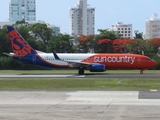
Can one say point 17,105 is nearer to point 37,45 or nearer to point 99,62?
point 99,62

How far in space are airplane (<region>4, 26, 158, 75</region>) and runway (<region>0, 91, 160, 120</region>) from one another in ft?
87.1

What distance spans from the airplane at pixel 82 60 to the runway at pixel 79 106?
26.5 m

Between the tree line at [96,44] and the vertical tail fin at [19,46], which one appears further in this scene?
the tree line at [96,44]

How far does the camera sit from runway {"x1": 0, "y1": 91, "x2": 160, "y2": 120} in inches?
747

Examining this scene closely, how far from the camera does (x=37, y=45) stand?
91125 millimetres

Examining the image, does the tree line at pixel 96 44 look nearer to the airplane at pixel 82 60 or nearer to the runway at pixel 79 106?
the airplane at pixel 82 60

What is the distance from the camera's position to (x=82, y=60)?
57875mm

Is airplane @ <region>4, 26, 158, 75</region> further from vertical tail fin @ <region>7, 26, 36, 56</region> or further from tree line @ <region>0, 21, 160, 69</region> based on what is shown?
tree line @ <region>0, 21, 160, 69</region>

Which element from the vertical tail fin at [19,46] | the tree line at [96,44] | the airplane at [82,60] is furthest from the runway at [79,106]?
the tree line at [96,44]

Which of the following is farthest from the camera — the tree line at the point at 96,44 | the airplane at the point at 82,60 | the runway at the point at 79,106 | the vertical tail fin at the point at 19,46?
the tree line at the point at 96,44

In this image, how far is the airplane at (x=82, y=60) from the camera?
186 feet

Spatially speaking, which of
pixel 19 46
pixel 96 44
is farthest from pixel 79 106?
pixel 96 44

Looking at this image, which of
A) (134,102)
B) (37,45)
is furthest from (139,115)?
(37,45)

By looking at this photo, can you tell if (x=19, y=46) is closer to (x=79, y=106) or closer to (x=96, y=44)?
(x=79, y=106)
